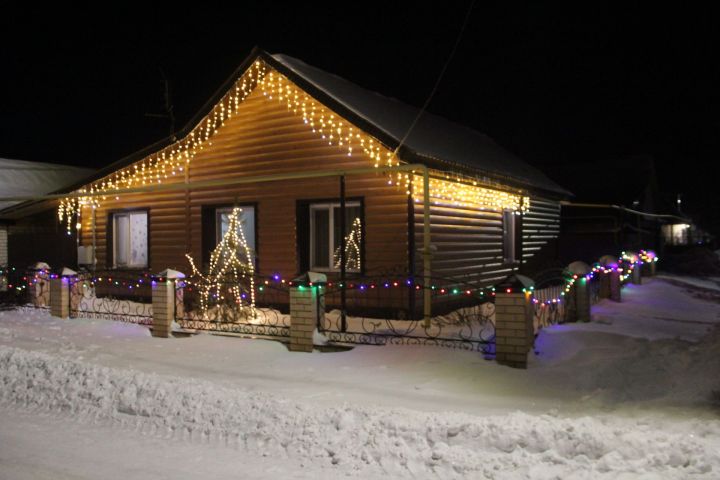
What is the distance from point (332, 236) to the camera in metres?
12.4

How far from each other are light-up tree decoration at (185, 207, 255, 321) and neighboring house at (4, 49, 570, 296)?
1.29 feet

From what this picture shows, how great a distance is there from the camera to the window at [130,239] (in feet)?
51.3

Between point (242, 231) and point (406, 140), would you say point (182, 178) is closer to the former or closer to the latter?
point (242, 231)

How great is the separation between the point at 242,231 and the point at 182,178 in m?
2.17

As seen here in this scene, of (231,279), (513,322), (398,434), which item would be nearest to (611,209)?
(231,279)

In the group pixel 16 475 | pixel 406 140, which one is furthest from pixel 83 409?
pixel 406 140

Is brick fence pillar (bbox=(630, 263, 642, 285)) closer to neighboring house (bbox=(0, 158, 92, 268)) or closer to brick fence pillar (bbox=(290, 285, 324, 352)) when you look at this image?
brick fence pillar (bbox=(290, 285, 324, 352))

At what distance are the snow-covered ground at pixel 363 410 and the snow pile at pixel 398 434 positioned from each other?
0.02m

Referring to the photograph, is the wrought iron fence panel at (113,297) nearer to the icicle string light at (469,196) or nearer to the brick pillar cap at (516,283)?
the icicle string light at (469,196)

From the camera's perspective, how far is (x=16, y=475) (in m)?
4.81

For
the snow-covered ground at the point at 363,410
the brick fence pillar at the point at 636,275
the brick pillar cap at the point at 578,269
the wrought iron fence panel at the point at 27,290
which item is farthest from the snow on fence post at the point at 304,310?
the brick fence pillar at the point at 636,275

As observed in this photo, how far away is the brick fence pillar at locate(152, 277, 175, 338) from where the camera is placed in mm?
10219

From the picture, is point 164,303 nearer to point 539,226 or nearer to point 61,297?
point 61,297

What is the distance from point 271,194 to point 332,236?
1.66 m
